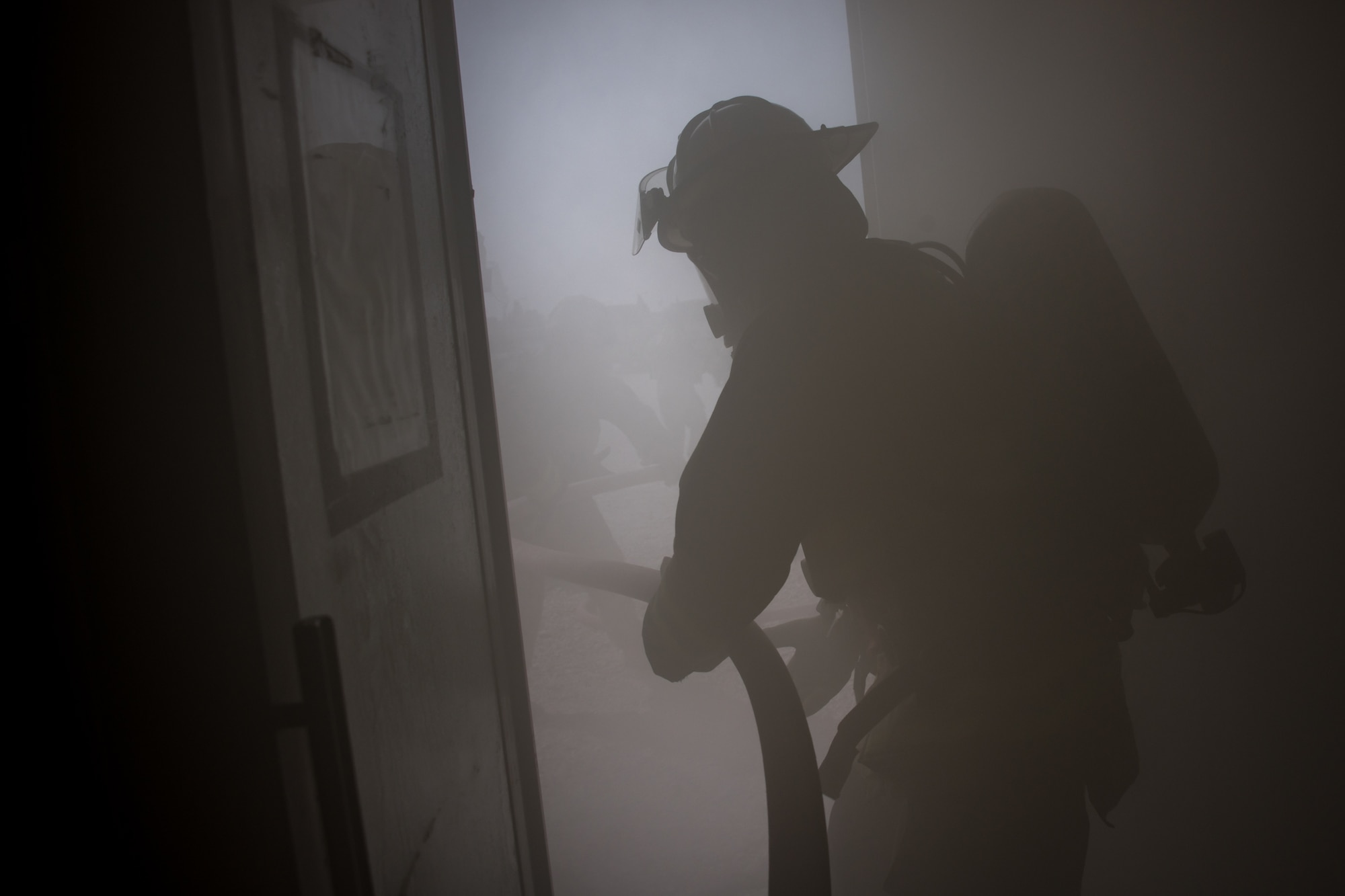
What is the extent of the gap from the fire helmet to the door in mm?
338

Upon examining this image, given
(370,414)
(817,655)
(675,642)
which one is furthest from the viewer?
(817,655)

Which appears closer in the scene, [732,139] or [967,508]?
[967,508]

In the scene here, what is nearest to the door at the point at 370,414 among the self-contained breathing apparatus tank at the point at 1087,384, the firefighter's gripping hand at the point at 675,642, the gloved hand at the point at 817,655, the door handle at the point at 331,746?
the door handle at the point at 331,746

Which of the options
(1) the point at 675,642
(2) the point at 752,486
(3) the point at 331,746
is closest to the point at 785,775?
(1) the point at 675,642

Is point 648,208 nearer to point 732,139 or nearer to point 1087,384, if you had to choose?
point 732,139

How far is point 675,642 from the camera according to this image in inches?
29.9

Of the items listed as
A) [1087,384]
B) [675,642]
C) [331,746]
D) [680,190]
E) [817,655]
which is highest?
[680,190]

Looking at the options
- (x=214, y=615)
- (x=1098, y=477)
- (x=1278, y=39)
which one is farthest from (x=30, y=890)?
(x=1278, y=39)

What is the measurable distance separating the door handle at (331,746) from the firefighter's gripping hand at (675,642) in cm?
46

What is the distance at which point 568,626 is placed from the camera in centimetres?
258

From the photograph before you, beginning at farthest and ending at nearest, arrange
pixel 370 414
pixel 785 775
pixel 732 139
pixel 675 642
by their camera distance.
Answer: pixel 732 139 < pixel 675 642 < pixel 785 775 < pixel 370 414

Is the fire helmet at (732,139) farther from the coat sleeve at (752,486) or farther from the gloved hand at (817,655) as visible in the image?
the gloved hand at (817,655)

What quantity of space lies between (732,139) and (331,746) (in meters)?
0.90

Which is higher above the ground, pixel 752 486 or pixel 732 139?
pixel 732 139
